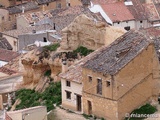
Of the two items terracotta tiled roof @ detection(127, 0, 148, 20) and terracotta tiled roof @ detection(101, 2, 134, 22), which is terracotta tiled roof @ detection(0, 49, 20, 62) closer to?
terracotta tiled roof @ detection(101, 2, 134, 22)

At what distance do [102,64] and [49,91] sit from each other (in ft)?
26.2

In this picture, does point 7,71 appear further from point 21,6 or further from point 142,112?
point 21,6

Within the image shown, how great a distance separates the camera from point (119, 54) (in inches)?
1555

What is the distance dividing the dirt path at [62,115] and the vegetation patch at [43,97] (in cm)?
112

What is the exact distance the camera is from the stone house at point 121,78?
3838 cm

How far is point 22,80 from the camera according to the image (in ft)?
170

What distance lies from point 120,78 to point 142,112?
2687 mm

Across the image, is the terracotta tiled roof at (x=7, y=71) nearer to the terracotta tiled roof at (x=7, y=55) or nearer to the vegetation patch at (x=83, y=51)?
the terracotta tiled roof at (x=7, y=55)

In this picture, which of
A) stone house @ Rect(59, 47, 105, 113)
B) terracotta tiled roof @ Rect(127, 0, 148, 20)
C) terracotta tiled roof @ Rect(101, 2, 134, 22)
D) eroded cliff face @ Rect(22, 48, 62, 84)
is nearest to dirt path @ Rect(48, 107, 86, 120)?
stone house @ Rect(59, 47, 105, 113)

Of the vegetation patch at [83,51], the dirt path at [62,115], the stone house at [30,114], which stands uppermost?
the vegetation patch at [83,51]

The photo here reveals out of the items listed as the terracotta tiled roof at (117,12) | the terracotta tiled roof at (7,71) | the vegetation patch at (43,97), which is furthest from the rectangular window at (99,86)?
the terracotta tiled roof at (117,12)

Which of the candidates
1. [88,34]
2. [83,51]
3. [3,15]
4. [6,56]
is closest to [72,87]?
[83,51]

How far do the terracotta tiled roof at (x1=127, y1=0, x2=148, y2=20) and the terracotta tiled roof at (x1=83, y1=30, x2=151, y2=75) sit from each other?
88.4 ft

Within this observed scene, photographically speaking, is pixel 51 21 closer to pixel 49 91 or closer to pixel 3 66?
pixel 3 66
